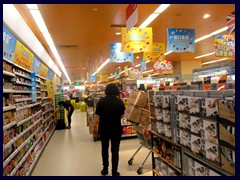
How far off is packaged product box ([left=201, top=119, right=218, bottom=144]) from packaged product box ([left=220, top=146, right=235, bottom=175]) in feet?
0.36

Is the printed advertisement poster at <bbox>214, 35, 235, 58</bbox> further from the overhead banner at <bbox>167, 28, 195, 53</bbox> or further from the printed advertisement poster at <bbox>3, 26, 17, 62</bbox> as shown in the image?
the printed advertisement poster at <bbox>3, 26, 17, 62</bbox>

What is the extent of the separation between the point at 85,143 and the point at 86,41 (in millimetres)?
3759

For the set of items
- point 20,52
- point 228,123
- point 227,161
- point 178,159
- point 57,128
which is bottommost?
point 57,128

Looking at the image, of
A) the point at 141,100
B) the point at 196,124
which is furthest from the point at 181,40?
the point at 196,124

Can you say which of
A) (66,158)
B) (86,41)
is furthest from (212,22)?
(66,158)

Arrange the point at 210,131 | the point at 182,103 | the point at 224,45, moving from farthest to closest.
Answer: the point at 224,45, the point at 182,103, the point at 210,131

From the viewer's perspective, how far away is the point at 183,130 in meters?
2.44

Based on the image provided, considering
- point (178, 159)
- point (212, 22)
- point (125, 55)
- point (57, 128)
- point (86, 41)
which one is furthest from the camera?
point (57, 128)

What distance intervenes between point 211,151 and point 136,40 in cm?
424

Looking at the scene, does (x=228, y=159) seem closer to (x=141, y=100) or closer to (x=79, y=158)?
(x=141, y=100)

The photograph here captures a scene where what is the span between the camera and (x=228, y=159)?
1.84 metres

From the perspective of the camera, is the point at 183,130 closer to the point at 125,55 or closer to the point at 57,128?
the point at 125,55

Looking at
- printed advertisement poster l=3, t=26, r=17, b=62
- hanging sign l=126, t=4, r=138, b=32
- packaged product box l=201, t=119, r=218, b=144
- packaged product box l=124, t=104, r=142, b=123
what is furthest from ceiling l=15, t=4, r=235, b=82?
packaged product box l=201, t=119, r=218, b=144

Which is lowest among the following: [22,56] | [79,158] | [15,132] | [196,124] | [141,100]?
[79,158]
